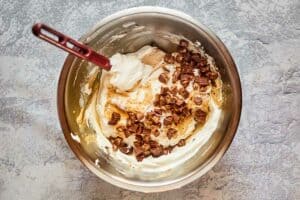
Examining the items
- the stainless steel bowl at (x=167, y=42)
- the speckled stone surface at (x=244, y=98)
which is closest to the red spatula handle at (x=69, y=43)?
the stainless steel bowl at (x=167, y=42)

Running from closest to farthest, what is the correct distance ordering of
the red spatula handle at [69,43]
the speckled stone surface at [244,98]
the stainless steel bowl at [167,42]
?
the red spatula handle at [69,43], the stainless steel bowl at [167,42], the speckled stone surface at [244,98]

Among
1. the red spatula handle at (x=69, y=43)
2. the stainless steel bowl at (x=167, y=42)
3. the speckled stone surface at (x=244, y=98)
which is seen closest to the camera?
the red spatula handle at (x=69, y=43)

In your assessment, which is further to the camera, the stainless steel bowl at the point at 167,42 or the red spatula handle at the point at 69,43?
the stainless steel bowl at the point at 167,42

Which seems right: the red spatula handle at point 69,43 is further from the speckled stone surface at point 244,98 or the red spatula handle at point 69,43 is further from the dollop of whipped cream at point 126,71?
the speckled stone surface at point 244,98

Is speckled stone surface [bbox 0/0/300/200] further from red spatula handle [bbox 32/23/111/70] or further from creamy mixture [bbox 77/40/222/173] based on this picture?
red spatula handle [bbox 32/23/111/70]

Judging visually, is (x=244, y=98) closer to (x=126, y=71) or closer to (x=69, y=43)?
(x=126, y=71)

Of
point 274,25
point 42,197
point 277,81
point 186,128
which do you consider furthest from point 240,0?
point 42,197
